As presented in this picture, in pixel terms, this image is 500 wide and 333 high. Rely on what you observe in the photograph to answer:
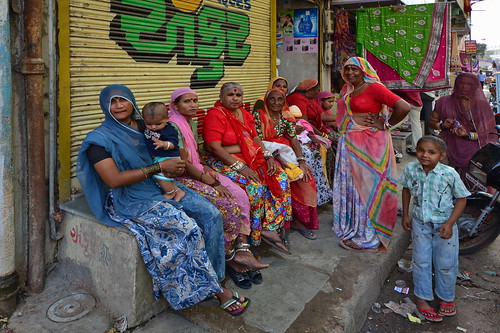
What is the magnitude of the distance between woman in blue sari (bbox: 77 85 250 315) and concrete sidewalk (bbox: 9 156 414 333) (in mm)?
137

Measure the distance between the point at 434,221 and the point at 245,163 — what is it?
1754 millimetres

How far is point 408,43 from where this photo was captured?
22.8 ft

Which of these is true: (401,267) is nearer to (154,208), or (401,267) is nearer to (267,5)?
(154,208)

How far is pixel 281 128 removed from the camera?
4.53 m

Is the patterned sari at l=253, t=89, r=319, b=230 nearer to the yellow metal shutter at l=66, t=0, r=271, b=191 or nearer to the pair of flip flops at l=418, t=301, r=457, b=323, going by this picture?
the yellow metal shutter at l=66, t=0, r=271, b=191

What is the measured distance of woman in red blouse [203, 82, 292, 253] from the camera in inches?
146

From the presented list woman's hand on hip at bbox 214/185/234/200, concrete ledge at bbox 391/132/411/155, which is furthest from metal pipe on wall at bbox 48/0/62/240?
concrete ledge at bbox 391/132/411/155

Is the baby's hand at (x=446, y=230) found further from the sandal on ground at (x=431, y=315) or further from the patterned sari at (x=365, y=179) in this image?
the patterned sari at (x=365, y=179)

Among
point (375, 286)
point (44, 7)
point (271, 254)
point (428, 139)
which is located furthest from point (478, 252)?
point (44, 7)

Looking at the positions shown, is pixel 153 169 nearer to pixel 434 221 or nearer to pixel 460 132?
pixel 434 221

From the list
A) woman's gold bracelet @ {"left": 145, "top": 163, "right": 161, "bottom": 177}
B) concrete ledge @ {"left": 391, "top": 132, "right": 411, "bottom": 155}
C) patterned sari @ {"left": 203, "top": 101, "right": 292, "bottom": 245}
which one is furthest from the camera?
concrete ledge @ {"left": 391, "top": 132, "right": 411, "bottom": 155}

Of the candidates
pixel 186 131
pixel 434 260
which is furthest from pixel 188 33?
pixel 434 260

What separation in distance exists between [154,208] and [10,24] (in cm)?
161

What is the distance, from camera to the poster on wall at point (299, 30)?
7.29 metres
